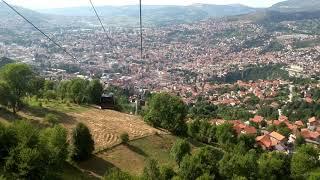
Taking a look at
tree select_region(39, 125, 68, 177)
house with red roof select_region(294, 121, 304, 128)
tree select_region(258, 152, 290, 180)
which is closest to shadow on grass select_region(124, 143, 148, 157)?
tree select_region(39, 125, 68, 177)

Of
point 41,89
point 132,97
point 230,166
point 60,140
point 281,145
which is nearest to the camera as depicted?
point 60,140

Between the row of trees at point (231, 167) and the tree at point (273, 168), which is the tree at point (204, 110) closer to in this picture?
the row of trees at point (231, 167)

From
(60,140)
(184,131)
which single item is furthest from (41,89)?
(60,140)

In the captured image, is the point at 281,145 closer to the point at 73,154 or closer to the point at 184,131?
the point at 184,131

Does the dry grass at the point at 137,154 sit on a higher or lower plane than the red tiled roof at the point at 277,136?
higher

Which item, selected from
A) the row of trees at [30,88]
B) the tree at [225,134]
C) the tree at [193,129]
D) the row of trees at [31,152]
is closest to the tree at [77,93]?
the row of trees at [30,88]

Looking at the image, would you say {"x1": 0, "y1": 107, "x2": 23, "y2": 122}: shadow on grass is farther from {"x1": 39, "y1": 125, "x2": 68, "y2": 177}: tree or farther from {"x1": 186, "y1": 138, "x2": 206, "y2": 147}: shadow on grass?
{"x1": 186, "y1": 138, "x2": 206, "y2": 147}: shadow on grass
